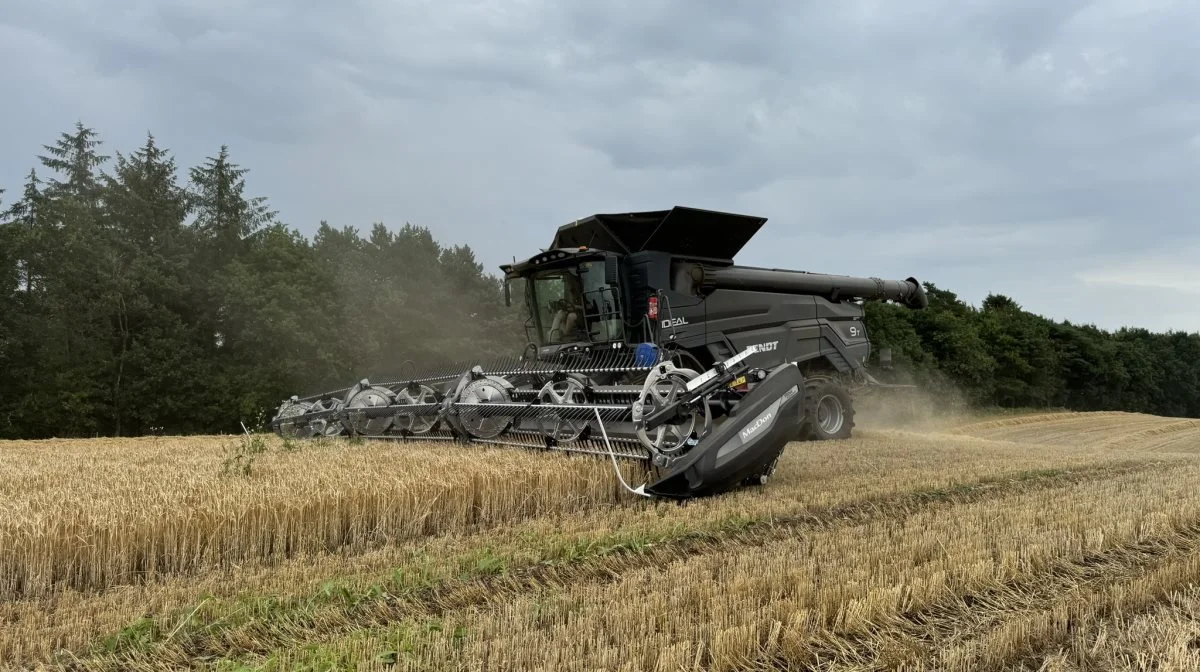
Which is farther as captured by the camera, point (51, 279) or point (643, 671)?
point (51, 279)

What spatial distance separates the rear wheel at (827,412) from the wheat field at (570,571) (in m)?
3.28

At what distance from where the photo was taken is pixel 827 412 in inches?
337

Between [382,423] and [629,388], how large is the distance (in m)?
3.24

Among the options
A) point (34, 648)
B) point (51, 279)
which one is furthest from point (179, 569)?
point (51, 279)

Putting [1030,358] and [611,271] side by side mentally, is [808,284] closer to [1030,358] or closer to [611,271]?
[611,271]

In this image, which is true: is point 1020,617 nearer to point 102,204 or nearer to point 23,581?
point 23,581

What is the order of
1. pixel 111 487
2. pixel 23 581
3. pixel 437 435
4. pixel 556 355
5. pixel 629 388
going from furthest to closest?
pixel 556 355
pixel 437 435
pixel 629 388
pixel 111 487
pixel 23 581

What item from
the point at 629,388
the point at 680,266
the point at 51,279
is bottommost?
the point at 629,388

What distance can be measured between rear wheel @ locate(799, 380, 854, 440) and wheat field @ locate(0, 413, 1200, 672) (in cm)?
328

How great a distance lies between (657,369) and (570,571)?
2119 millimetres

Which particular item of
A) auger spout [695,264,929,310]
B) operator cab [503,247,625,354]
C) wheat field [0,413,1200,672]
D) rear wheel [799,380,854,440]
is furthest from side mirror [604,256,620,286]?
wheat field [0,413,1200,672]

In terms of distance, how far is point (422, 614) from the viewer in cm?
236

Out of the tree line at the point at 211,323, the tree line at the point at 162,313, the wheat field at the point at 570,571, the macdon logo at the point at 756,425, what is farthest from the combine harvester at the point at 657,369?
the tree line at the point at 211,323

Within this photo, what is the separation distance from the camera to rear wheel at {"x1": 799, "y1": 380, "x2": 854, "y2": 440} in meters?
8.19
